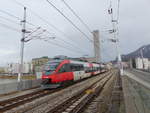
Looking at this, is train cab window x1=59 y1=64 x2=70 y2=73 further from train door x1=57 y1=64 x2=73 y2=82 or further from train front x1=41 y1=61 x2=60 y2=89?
train front x1=41 y1=61 x2=60 y2=89

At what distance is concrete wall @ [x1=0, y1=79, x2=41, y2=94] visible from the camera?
55.9ft

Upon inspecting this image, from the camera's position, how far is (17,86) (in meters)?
18.9

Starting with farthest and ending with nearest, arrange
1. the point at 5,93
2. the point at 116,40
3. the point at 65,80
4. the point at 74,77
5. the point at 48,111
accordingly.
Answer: the point at 116,40, the point at 74,77, the point at 65,80, the point at 5,93, the point at 48,111

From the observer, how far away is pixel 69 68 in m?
21.6

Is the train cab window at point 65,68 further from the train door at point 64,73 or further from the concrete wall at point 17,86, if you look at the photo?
the concrete wall at point 17,86

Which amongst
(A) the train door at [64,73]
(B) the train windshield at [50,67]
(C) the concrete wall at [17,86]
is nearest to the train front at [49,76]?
(B) the train windshield at [50,67]

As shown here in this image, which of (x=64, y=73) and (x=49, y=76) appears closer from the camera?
(x=49, y=76)

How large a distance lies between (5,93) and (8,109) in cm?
746

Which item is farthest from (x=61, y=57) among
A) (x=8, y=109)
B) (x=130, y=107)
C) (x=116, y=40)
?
(x=130, y=107)

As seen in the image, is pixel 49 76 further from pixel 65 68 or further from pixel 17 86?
pixel 17 86

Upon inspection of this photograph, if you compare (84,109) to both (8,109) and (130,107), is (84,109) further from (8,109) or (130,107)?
(8,109)

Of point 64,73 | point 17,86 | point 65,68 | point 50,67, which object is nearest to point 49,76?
point 50,67

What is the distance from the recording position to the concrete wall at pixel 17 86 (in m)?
17.0

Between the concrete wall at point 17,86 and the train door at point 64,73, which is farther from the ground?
the train door at point 64,73
